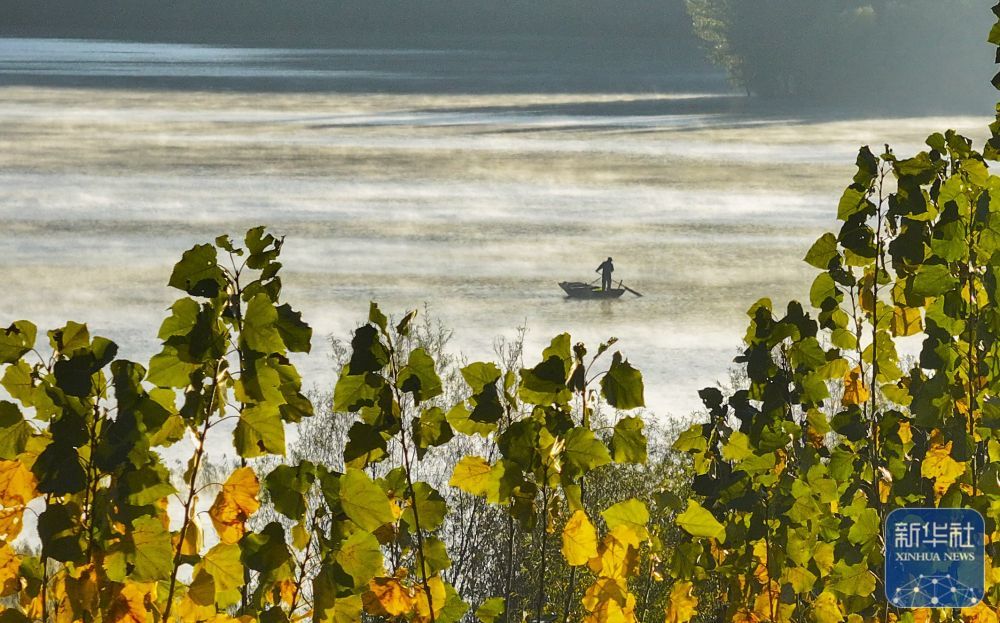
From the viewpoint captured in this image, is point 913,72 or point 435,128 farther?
point 913,72

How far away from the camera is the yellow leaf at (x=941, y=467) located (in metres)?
2.59

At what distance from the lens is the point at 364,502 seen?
1.82 metres

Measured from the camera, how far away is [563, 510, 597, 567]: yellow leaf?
207 cm

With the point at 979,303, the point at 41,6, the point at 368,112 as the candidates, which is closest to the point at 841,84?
the point at 368,112

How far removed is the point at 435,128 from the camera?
53.7 m

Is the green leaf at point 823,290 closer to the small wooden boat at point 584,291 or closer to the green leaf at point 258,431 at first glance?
the green leaf at point 258,431

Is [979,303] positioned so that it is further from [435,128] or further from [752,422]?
[435,128]

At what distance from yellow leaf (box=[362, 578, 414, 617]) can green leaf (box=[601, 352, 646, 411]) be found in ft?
1.35

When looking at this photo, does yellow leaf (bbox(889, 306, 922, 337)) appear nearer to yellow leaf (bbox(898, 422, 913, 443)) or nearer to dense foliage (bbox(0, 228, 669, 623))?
yellow leaf (bbox(898, 422, 913, 443))

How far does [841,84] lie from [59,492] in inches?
2684

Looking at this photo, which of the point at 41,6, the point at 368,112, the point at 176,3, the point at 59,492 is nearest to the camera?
the point at 59,492

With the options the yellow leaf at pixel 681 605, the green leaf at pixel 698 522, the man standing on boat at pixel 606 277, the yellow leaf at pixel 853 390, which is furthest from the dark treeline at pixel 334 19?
the green leaf at pixel 698 522

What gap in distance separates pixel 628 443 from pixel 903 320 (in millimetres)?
1031

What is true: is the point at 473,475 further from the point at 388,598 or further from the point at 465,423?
the point at 388,598
